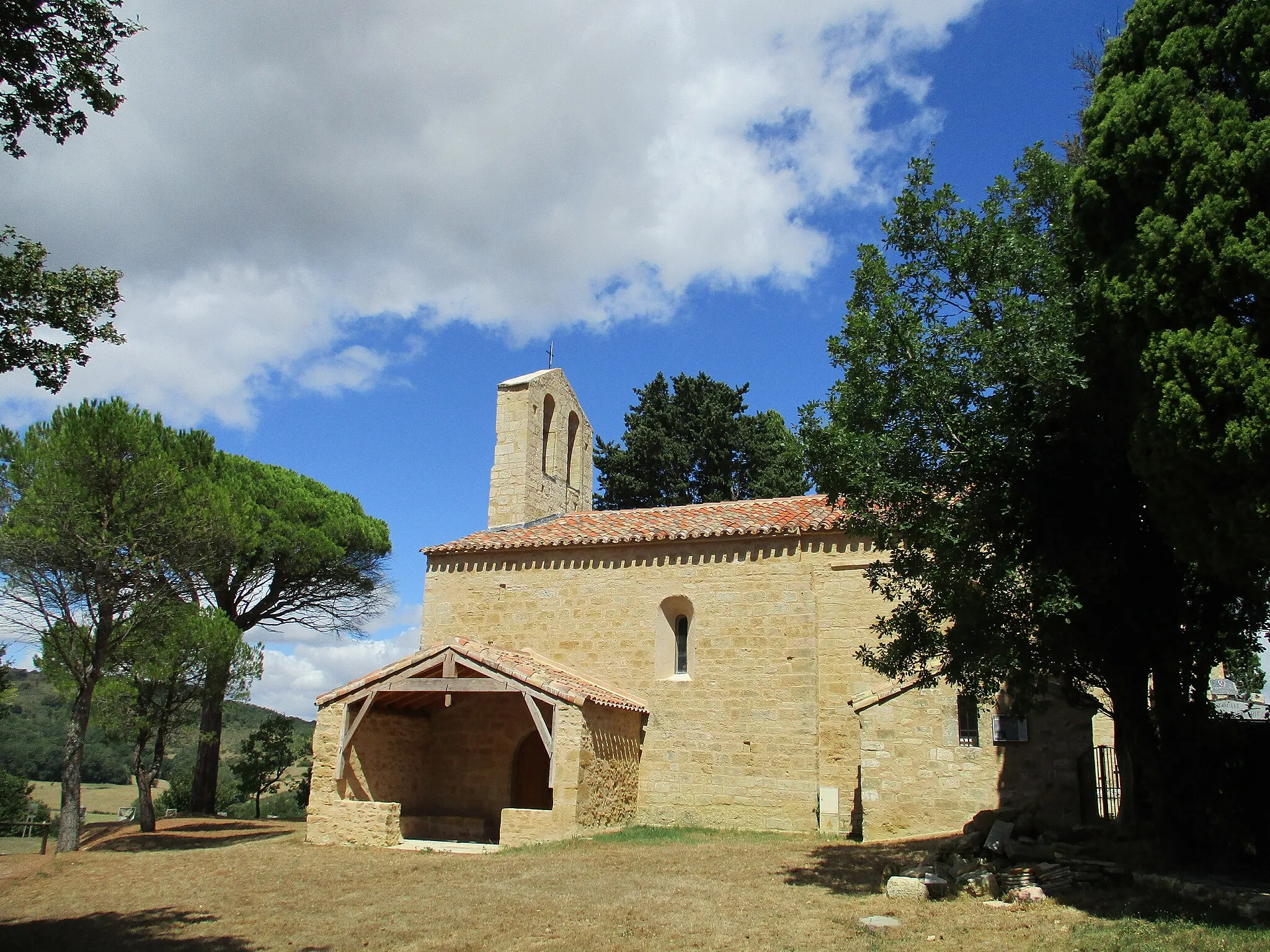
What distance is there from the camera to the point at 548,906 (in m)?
9.29

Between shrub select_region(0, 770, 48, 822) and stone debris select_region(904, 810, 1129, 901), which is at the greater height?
stone debris select_region(904, 810, 1129, 901)

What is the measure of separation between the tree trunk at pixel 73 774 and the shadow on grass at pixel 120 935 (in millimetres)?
6381

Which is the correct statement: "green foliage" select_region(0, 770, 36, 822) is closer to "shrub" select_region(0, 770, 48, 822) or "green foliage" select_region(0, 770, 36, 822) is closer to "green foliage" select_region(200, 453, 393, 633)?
"shrub" select_region(0, 770, 48, 822)

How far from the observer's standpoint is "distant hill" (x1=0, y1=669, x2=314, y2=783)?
141ft

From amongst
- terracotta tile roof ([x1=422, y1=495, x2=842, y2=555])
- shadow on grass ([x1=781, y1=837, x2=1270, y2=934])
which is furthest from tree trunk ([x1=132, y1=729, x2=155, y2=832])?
shadow on grass ([x1=781, y1=837, x2=1270, y2=934])

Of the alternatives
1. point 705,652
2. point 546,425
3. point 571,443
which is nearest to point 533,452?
point 546,425

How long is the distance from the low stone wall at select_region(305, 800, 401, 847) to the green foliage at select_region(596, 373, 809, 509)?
17901 mm

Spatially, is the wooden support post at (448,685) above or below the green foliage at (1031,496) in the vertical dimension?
below

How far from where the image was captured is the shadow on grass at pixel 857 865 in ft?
33.0

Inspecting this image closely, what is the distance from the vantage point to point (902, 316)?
9.99 m

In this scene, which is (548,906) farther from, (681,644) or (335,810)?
(681,644)

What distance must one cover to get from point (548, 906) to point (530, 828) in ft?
17.0

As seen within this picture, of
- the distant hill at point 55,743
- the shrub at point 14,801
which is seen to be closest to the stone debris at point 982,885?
the shrub at point 14,801

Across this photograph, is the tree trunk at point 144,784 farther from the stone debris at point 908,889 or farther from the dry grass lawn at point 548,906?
the stone debris at point 908,889
